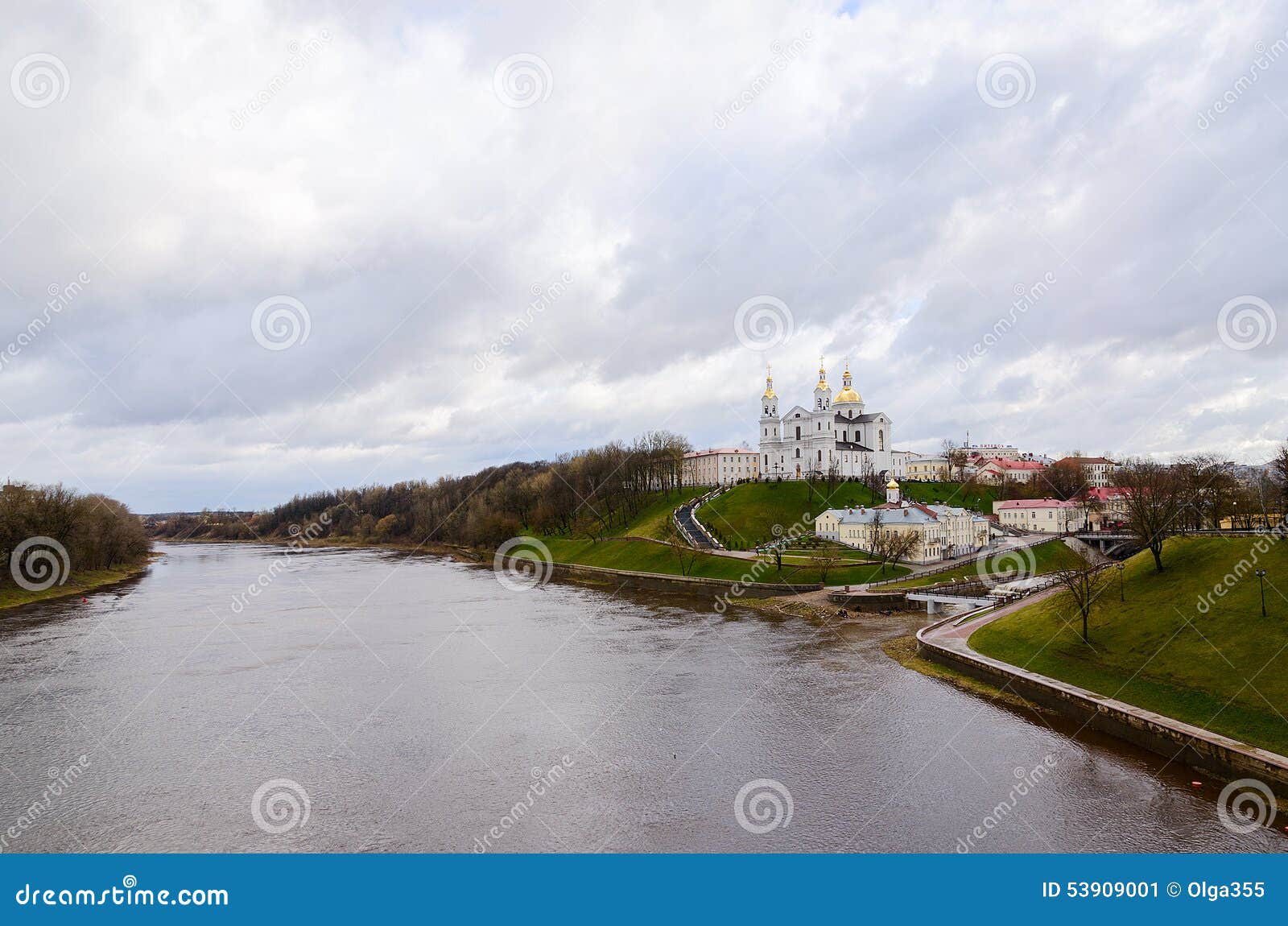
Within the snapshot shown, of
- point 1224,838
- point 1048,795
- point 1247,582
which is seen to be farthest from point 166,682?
point 1247,582

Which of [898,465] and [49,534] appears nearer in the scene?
[49,534]

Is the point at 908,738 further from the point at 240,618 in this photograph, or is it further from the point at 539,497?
the point at 539,497

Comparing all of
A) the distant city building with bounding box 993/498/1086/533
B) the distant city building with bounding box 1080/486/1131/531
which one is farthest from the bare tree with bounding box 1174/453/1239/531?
the distant city building with bounding box 993/498/1086/533

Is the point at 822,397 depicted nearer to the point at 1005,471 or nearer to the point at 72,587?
the point at 1005,471

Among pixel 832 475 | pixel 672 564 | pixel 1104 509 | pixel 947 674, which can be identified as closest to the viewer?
pixel 947 674

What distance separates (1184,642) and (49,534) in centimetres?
7717

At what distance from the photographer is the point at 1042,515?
84812 mm

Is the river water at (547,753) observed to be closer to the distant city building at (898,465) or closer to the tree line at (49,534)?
the tree line at (49,534)

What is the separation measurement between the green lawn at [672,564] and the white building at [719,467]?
3593 cm

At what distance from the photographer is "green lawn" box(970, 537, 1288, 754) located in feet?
69.5

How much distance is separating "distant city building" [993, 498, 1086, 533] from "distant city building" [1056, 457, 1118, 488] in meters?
39.7

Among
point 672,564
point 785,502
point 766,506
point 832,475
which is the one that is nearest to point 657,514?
point 766,506

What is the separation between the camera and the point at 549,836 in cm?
1675

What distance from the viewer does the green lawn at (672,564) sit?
191ft
